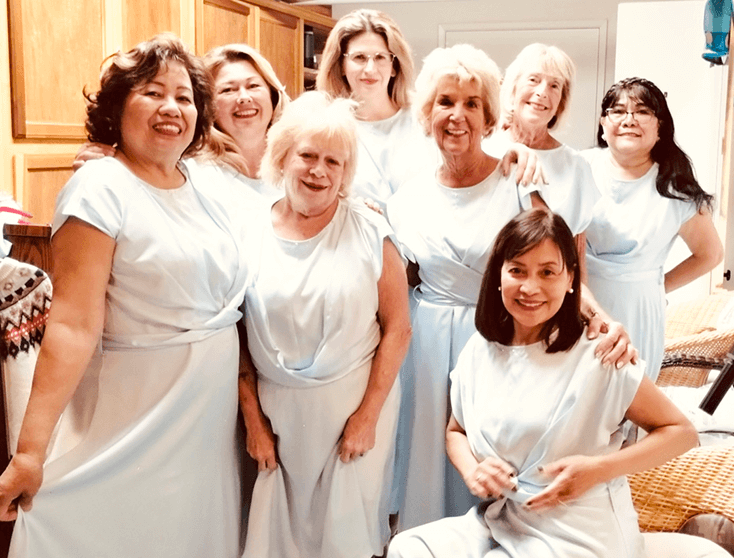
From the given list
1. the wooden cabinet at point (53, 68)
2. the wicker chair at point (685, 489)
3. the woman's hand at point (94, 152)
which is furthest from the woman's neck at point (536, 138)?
the wooden cabinet at point (53, 68)

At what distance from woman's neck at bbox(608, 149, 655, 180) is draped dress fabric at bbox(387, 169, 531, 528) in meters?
0.64

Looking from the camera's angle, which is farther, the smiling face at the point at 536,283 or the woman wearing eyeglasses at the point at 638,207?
the woman wearing eyeglasses at the point at 638,207

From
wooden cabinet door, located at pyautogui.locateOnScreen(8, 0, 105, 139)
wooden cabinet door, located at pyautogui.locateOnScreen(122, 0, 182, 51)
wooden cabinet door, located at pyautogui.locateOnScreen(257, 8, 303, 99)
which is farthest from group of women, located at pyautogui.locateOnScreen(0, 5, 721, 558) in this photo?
wooden cabinet door, located at pyautogui.locateOnScreen(257, 8, 303, 99)

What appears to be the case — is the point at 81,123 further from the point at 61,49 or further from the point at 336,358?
the point at 336,358

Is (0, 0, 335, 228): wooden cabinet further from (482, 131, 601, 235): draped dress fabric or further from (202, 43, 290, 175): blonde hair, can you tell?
(482, 131, 601, 235): draped dress fabric

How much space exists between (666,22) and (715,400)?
2.76m

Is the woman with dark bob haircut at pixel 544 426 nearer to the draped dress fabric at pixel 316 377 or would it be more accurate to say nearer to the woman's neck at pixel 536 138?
the draped dress fabric at pixel 316 377

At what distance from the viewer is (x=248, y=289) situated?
175 cm

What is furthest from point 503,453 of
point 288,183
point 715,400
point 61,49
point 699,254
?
point 61,49

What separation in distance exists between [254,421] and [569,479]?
678 millimetres

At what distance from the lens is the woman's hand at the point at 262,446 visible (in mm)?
1767

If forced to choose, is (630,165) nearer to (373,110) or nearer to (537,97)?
(537,97)

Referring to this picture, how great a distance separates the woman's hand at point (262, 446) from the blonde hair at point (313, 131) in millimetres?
540

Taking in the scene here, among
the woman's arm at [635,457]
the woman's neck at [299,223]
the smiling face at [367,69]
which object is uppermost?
the smiling face at [367,69]
